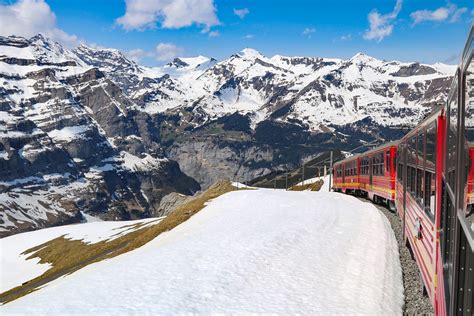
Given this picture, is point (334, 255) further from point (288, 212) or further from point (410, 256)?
point (288, 212)

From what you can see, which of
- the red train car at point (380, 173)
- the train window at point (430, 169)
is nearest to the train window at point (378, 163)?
the red train car at point (380, 173)

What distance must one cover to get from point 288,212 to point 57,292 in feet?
61.8

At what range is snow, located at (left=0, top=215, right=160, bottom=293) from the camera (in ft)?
261

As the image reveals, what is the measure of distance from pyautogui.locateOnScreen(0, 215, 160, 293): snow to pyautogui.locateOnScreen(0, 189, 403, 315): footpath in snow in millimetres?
59632

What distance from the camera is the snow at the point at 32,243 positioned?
261 ft

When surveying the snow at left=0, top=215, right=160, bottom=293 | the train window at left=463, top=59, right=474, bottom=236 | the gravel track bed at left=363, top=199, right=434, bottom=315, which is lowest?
the snow at left=0, top=215, right=160, bottom=293

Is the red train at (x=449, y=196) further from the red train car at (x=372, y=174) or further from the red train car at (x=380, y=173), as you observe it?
the red train car at (x=372, y=174)

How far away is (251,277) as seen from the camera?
15867mm

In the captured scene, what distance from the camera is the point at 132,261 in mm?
18906

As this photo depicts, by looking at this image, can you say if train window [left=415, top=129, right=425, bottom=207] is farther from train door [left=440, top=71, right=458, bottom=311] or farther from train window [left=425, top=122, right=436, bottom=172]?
train door [left=440, top=71, right=458, bottom=311]

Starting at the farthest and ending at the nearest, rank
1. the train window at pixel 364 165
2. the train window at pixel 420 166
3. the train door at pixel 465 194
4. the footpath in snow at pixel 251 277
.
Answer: the train window at pixel 364 165, the footpath in snow at pixel 251 277, the train window at pixel 420 166, the train door at pixel 465 194

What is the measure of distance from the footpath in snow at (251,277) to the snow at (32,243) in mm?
59632

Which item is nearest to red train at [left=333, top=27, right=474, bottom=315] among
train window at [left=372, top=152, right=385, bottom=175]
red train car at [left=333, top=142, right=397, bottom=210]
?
red train car at [left=333, top=142, right=397, bottom=210]

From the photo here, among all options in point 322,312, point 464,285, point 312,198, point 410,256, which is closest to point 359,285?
point 322,312
